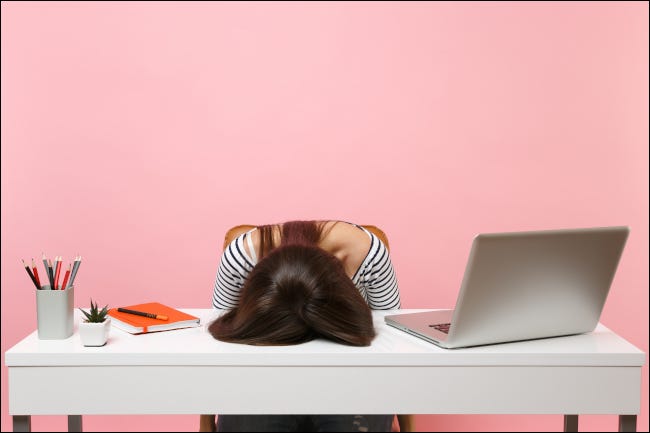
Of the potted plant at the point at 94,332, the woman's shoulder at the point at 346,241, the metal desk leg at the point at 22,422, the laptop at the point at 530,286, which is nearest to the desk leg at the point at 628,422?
the laptop at the point at 530,286

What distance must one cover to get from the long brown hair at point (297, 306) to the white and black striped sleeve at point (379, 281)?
0.36 meters

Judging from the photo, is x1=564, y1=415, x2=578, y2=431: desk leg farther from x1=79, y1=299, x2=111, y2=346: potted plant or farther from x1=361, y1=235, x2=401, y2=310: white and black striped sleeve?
x1=79, y1=299, x2=111, y2=346: potted plant

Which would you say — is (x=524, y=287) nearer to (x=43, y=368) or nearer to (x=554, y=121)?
(x=43, y=368)

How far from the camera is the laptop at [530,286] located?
1.22 meters

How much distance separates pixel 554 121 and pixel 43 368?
243 centimetres

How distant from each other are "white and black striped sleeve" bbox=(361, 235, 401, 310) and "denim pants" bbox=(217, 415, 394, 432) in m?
0.47

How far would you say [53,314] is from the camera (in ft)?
4.44

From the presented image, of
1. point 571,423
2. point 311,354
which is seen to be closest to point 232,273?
point 311,354

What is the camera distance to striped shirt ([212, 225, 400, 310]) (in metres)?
1.67

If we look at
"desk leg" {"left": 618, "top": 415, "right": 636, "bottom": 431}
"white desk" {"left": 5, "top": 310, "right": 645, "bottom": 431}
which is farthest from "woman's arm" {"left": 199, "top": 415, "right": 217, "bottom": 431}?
"desk leg" {"left": 618, "top": 415, "right": 636, "bottom": 431}

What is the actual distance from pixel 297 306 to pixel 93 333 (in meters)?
0.38

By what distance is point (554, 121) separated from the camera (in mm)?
3023

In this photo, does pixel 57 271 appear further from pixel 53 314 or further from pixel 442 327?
pixel 442 327

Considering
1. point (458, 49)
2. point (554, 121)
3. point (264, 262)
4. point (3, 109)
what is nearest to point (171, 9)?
point (3, 109)
